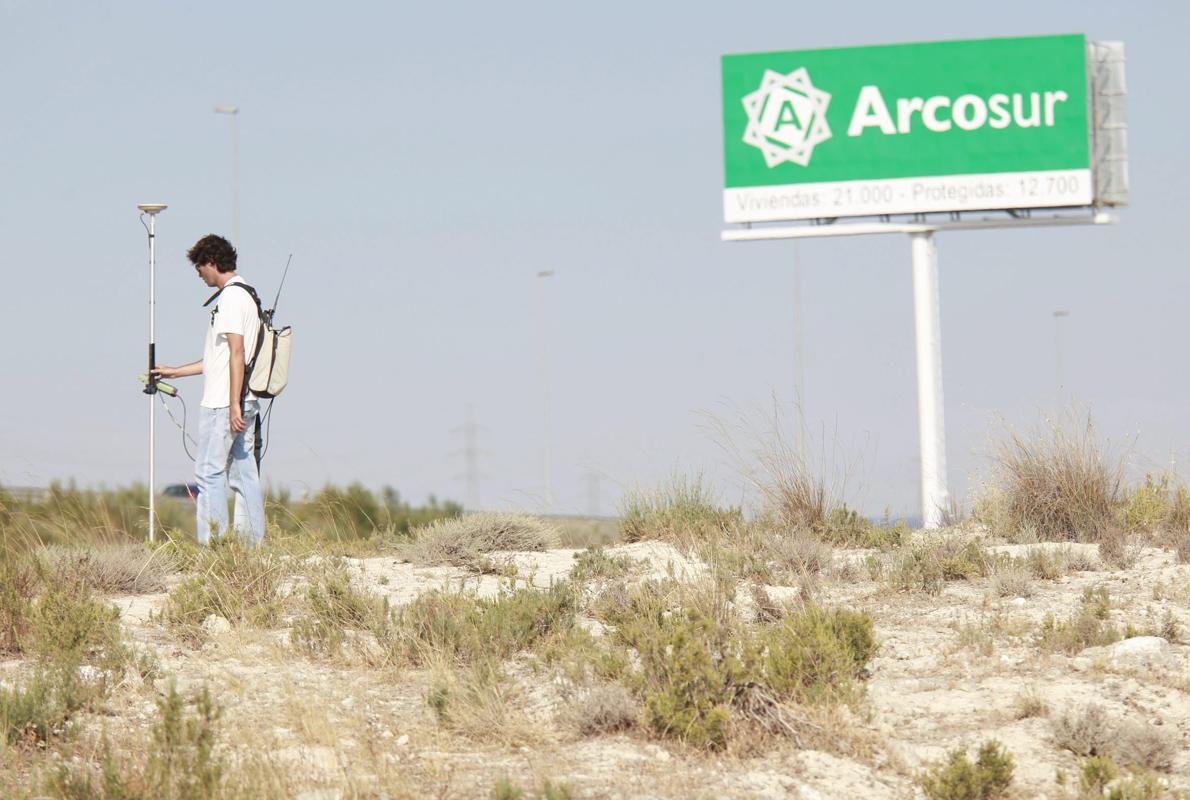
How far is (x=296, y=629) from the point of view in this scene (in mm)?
6953

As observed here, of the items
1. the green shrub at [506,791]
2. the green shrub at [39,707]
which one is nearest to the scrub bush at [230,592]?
the green shrub at [39,707]

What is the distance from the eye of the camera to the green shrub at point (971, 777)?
504 cm

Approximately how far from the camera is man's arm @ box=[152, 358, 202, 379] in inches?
388

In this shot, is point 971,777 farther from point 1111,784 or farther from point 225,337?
point 225,337

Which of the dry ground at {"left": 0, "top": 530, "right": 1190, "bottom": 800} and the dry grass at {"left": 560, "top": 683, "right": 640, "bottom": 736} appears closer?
the dry ground at {"left": 0, "top": 530, "right": 1190, "bottom": 800}

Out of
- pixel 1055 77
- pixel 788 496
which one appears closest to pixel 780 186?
pixel 1055 77

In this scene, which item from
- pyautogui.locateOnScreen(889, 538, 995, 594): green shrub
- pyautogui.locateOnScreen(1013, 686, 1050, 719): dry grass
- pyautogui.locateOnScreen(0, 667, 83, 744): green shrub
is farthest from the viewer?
pyautogui.locateOnScreen(889, 538, 995, 594): green shrub

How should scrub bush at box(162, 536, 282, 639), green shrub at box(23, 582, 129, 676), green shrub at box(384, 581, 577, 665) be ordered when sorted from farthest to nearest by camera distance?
→ 1. scrub bush at box(162, 536, 282, 639)
2. green shrub at box(384, 581, 577, 665)
3. green shrub at box(23, 582, 129, 676)

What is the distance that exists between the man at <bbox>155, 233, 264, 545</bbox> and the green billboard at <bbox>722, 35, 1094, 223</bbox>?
11614mm

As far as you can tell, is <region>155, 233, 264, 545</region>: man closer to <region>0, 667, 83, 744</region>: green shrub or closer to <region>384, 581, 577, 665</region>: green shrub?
<region>384, 581, 577, 665</region>: green shrub

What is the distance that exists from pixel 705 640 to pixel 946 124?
48.8 ft

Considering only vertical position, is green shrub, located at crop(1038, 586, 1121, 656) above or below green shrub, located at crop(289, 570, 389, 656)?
below

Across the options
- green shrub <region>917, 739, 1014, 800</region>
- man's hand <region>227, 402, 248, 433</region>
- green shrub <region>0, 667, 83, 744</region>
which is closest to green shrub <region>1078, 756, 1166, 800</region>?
green shrub <region>917, 739, 1014, 800</region>

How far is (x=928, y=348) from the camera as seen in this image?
19609 mm
